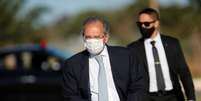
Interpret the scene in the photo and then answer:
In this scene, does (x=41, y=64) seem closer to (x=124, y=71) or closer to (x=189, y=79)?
(x=189, y=79)

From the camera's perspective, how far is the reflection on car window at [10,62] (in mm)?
14734

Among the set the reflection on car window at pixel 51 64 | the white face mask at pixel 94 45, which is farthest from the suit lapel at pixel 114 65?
the reflection on car window at pixel 51 64

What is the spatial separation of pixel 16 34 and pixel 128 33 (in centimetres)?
2177

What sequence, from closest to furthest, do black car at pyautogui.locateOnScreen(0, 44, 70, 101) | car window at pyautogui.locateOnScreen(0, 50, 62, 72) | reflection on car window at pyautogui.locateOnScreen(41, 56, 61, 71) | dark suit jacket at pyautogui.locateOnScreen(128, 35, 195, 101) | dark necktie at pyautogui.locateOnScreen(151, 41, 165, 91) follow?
dark necktie at pyautogui.locateOnScreen(151, 41, 165, 91)
dark suit jacket at pyautogui.locateOnScreen(128, 35, 195, 101)
black car at pyautogui.locateOnScreen(0, 44, 70, 101)
reflection on car window at pyautogui.locateOnScreen(41, 56, 61, 71)
car window at pyautogui.locateOnScreen(0, 50, 62, 72)

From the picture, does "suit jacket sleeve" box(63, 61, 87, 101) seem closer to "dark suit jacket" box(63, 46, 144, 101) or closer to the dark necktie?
"dark suit jacket" box(63, 46, 144, 101)

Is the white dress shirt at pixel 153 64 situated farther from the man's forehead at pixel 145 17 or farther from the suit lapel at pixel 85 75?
the suit lapel at pixel 85 75

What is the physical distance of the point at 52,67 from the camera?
47.6 feet

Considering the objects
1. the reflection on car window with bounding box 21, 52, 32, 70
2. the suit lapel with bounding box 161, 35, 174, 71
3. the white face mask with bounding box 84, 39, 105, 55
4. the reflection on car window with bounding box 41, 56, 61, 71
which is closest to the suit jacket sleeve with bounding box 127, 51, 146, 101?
the white face mask with bounding box 84, 39, 105, 55

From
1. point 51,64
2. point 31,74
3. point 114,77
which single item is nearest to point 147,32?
point 114,77

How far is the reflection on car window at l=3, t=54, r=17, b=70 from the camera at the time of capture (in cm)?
1473

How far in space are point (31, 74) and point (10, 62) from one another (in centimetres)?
90

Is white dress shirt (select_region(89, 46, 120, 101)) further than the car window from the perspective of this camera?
No

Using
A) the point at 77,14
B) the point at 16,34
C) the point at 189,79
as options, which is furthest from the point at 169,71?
the point at 77,14

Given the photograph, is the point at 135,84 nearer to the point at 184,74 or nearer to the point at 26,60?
the point at 184,74
